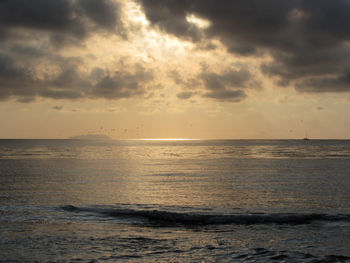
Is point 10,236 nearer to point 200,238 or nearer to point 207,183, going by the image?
point 200,238

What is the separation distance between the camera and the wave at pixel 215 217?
75.2 feet

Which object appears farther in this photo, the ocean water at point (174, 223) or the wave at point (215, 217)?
the wave at point (215, 217)

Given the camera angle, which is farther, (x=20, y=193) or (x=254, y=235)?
(x=20, y=193)

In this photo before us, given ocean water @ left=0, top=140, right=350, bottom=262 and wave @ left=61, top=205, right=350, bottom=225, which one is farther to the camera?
wave @ left=61, top=205, right=350, bottom=225

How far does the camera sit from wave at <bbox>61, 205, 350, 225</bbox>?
2291 cm

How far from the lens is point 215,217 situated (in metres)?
24.0

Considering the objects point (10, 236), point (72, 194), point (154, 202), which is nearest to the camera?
point (10, 236)

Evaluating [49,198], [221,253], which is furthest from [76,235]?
[49,198]

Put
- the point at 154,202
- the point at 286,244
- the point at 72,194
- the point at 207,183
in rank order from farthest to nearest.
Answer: the point at 207,183
the point at 72,194
the point at 154,202
the point at 286,244

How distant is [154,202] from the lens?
3027 cm

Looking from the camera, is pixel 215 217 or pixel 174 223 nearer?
pixel 174 223

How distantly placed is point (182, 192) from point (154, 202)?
20.0 ft

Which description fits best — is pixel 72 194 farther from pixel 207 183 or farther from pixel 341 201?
pixel 341 201

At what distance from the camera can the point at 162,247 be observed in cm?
1666
